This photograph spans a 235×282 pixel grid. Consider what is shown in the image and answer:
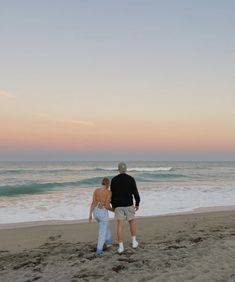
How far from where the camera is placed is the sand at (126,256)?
5516 millimetres

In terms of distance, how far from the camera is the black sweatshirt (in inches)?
267

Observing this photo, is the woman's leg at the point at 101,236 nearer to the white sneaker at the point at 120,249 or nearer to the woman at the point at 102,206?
the woman at the point at 102,206

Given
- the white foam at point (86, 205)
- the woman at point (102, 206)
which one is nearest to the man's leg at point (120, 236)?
the woman at point (102, 206)

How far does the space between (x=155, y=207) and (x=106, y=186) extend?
902 cm

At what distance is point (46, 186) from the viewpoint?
90.6ft

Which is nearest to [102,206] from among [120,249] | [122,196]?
[122,196]

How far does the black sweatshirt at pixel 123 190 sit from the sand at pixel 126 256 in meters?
0.98

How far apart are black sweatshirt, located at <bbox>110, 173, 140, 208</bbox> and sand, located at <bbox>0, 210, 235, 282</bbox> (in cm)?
98

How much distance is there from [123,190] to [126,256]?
4.03ft

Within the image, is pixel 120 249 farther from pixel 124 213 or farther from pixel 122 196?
pixel 122 196

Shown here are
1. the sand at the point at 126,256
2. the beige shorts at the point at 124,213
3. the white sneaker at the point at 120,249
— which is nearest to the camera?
the sand at the point at 126,256

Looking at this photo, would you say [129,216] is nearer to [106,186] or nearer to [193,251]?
[106,186]

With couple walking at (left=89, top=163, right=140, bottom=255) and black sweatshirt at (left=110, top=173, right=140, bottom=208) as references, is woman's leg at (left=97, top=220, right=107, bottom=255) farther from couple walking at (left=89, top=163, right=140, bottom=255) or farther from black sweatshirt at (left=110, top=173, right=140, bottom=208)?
black sweatshirt at (left=110, top=173, right=140, bottom=208)

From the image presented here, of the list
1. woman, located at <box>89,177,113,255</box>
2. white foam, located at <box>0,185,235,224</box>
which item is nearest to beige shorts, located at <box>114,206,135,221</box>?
woman, located at <box>89,177,113,255</box>
